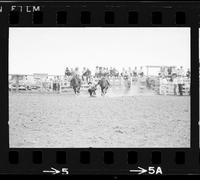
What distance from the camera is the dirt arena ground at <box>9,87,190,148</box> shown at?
183 inches

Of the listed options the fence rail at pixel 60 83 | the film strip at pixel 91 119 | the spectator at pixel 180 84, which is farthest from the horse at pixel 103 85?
the spectator at pixel 180 84

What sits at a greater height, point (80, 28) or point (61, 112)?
point (80, 28)

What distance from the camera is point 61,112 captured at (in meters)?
4.66

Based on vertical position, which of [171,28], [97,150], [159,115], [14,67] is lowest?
[97,150]

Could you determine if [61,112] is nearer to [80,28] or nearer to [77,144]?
[77,144]

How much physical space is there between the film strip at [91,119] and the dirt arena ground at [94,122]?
0.04ft

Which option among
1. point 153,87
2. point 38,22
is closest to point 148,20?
point 153,87

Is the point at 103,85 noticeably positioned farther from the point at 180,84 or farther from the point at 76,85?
the point at 180,84

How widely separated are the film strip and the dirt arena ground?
12 millimetres

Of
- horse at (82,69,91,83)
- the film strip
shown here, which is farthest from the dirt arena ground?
horse at (82,69,91,83)

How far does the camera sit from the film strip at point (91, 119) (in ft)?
15.1

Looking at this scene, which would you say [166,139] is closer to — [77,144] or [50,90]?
[77,144]

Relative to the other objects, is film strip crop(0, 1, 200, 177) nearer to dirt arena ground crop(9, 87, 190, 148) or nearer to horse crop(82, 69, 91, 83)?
dirt arena ground crop(9, 87, 190, 148)

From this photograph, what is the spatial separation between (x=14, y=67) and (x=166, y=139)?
4.78 feet
